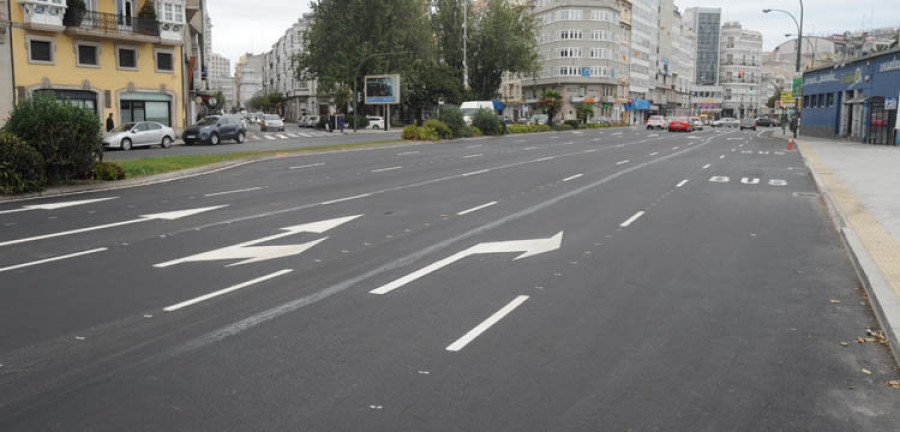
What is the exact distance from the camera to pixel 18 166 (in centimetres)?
1603

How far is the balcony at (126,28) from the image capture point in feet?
135

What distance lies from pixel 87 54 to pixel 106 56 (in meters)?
1.14

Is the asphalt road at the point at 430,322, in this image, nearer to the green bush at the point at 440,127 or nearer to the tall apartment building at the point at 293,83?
the green bush at the point at 440,127

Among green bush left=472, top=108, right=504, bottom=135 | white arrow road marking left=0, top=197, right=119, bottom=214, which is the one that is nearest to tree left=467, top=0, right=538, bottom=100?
green bush left=472, top=108, right=504, bottom=135

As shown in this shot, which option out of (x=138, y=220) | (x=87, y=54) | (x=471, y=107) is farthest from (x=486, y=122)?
(x=138, y=220)

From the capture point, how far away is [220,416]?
4578mm

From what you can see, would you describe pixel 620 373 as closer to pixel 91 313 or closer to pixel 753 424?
pixel 753 424

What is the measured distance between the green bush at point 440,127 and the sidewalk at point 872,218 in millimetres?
23265

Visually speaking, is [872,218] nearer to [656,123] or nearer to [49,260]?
[49,260]

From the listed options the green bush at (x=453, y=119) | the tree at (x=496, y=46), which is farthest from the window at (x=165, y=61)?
the tree at (x=496, y=46)

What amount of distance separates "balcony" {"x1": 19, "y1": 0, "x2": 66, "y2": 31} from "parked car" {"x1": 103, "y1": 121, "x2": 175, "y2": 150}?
8.56 meters

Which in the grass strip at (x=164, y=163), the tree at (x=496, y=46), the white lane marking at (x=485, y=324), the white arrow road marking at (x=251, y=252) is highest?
the tree at (x=496, y=46)

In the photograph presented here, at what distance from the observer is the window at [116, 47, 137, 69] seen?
44.1 meters

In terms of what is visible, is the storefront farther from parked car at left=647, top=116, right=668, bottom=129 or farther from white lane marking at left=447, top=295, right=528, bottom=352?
white lane marking at left=447, top=295, right=528, bottom=352
